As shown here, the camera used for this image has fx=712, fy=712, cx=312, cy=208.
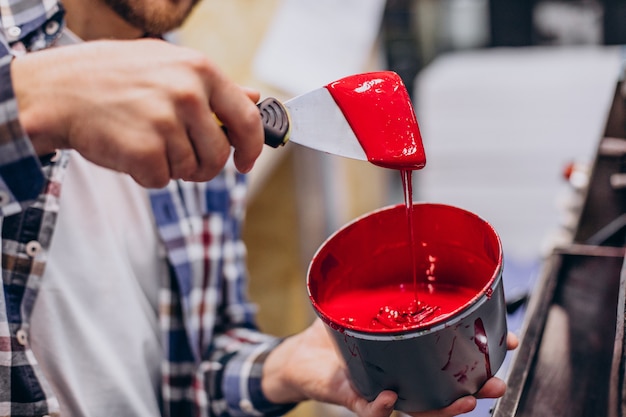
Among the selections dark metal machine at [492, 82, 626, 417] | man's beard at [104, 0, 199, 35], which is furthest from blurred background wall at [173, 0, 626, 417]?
man's beard at [104, 0, 199, 35]

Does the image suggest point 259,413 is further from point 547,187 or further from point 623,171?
point 547,187

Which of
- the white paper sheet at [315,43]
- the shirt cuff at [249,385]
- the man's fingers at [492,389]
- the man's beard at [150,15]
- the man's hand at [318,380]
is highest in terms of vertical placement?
the man's beard at [150,15]

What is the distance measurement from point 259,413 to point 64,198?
567 mm

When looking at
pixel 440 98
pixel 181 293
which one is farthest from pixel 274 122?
pixel 440 98

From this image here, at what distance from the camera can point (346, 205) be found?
3.12 metres

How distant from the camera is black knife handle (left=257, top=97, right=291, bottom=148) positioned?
837 millimetres

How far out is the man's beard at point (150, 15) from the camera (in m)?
1.29

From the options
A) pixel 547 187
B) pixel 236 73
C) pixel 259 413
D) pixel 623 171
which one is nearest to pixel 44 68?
pixel 259 413

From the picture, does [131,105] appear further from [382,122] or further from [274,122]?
[382,122]

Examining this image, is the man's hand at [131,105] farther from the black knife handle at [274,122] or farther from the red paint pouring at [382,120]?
the red paint pouring at [382,120]

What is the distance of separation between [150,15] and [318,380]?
2.38ft

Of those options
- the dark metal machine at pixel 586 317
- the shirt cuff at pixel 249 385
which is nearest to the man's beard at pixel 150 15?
the shirt cuff at pixel 249 385

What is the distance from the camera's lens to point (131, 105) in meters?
0.72

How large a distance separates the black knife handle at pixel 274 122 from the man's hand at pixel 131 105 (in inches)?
2.4
